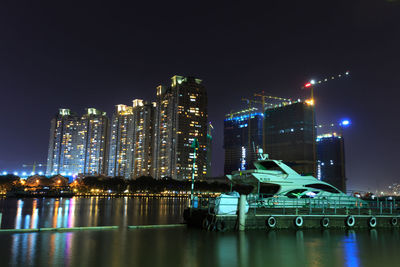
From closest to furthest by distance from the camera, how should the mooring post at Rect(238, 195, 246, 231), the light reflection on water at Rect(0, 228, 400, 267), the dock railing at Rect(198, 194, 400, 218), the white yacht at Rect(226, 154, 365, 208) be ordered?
the light reflection on water at Rect(0, 228, 400, 267) → the mooring post at Rect(238, 195, 246, 231) → the dock railing at Rect(198, 194, 400, 218) → the white yacht at Rect(226, 154, 365, 208)

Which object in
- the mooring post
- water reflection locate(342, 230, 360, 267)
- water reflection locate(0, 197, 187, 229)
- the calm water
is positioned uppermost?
the mooring post

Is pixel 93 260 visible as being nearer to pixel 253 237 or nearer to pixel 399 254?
pixel 253 237

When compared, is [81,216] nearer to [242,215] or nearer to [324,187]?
[242,215]

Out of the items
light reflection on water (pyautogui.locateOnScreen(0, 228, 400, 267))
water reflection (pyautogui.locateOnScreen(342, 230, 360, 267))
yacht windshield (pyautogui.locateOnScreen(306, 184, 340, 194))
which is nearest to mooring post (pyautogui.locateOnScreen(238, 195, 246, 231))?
light reflection on water (pyautogui.locateOnScreen(0, 228, 400, 267))

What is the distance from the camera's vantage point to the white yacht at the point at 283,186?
1161 inches

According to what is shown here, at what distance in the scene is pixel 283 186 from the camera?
1195 inches

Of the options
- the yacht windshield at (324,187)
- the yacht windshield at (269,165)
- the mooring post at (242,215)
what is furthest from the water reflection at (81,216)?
the yacht windshield at (324,187)

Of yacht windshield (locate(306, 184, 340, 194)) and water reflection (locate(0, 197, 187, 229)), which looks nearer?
yacht windshield (locate(306, 184, 340, 194))

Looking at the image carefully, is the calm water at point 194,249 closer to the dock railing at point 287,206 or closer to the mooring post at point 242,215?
the mooring post at point 242,215

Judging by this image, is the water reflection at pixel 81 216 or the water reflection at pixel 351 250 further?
the water reflection at pixel 81 216

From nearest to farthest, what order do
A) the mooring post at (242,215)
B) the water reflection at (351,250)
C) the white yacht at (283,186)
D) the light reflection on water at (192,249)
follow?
the light reflection on water at (192,249)
the water reflection at (351,250)
the mooring post at (242,215)
the white yacht at (283,186)

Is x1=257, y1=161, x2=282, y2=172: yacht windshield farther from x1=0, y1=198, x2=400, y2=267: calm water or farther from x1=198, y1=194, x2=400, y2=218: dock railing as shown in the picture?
x1=0, y1=198, x2=400, y2=267: calm water

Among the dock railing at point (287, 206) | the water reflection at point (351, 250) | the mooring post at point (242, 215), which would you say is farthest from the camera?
the dock railing at point (287, 206)

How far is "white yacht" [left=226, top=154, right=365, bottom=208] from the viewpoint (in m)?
29.5
